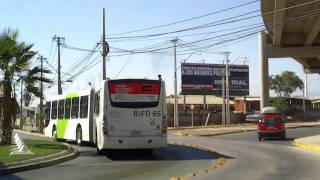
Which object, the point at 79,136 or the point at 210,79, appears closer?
the point at 79,136

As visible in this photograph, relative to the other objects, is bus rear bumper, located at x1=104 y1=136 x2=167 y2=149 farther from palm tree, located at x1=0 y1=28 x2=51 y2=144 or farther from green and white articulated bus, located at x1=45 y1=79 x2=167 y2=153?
palm tree, located at x1=0 y1=28 x2=51 y2=144

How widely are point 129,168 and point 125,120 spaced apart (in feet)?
12.9

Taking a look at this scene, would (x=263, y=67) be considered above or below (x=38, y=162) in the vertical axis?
above

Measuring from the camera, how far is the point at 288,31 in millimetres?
40312

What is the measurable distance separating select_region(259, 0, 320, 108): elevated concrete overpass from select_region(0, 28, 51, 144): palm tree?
11.6 m

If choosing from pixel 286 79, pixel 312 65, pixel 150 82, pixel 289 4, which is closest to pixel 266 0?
pixel 289 4

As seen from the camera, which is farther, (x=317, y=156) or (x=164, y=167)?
(x=317, y=156)

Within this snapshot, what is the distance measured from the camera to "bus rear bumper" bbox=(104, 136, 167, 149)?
2220 cm

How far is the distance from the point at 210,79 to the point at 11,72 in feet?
220

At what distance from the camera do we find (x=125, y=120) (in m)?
22.5

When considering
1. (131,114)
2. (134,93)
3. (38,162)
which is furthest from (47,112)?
(38,162)

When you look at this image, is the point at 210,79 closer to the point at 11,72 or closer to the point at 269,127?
the point at 269,127

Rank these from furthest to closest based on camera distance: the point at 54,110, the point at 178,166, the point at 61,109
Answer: the point at 54,110, the point at 61,109, the point at 178,166

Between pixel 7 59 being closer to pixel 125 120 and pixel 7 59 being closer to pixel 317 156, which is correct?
pixel 125 120
